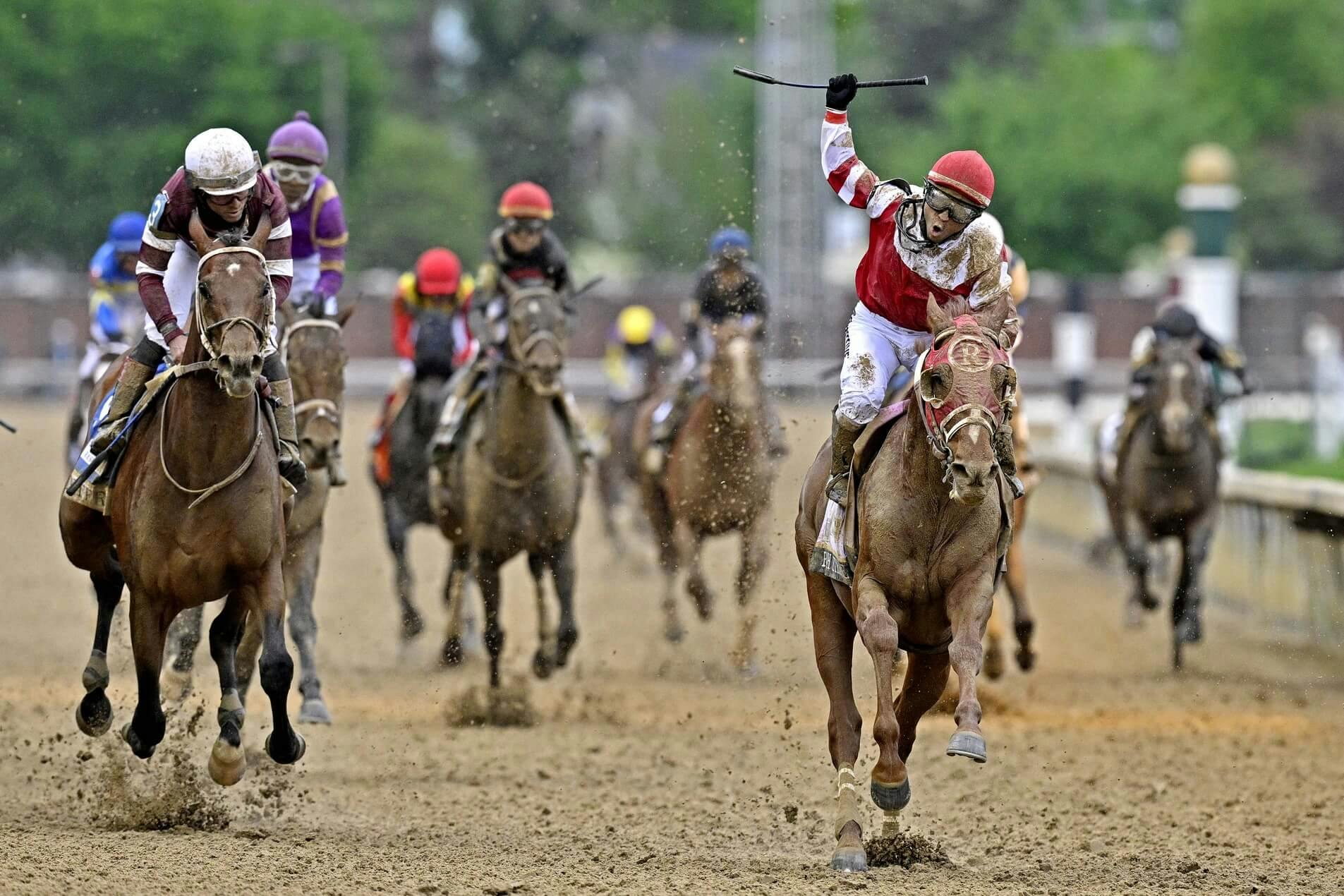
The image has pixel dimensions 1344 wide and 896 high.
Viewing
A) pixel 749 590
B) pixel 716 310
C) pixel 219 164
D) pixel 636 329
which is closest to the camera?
pixel 219 164

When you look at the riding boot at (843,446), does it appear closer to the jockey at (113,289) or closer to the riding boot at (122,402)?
the riding boot at (122,402)

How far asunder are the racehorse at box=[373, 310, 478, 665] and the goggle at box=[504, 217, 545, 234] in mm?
2294

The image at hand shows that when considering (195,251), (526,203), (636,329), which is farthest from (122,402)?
(636,329)

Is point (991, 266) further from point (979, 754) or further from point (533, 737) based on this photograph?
point (533, 737)

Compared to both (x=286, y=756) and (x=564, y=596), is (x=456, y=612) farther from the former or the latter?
(x=286, y=756)

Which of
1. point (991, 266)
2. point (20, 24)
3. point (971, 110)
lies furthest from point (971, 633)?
point (971, 110)

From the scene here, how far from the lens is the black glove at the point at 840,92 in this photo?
28.1 ft

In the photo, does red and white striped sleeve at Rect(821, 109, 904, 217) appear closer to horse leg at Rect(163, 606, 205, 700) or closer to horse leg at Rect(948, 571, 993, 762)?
horse leg at Rect(948, 571, 993, 762)

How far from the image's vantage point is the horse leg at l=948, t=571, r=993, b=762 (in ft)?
23.9

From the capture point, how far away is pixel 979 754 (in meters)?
7.21

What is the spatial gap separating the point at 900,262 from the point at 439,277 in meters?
7.40

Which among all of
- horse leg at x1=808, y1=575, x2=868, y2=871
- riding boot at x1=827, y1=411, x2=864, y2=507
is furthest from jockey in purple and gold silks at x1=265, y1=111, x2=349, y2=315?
horse leg at x1=808, y1=575, x2=868, y2=871

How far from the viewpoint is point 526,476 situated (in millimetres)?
12727

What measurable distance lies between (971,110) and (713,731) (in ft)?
147
